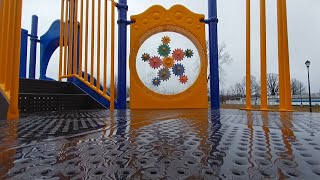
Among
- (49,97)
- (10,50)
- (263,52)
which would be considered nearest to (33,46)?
(49,97)

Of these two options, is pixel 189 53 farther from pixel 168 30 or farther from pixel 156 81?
pixel 156 81

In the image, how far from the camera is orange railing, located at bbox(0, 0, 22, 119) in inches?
74.2

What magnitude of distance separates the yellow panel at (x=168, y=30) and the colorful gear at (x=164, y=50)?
35cm

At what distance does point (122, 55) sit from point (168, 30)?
1.17m

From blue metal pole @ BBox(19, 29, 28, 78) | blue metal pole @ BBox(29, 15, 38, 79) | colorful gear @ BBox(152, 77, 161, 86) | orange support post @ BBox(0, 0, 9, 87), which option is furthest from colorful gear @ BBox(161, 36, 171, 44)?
blue metal pole @ BBox(29, 15, 38, 79)

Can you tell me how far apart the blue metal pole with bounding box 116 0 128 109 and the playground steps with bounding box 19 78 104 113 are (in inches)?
22.4

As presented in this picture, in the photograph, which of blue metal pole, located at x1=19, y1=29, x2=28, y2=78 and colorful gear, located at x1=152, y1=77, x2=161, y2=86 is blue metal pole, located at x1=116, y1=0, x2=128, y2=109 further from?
blue metal pole, located at x1=19, y1=29, x2=28, y2=78

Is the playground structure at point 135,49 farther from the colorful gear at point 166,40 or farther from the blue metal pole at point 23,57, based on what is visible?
the blue metal pole at point 23,57

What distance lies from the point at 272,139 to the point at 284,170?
375 millimetres

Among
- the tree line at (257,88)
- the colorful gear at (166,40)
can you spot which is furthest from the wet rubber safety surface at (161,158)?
the tree line at (257,88)

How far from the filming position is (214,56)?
4672mm

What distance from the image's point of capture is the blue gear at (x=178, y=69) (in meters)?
4.91

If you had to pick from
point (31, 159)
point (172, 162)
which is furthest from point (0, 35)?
point (172, 162)

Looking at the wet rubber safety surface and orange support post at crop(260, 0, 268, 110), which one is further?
orange support post at crop(260, 0, 268, 110)
